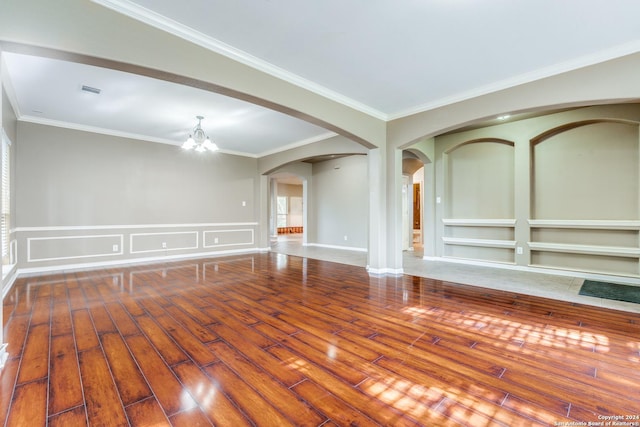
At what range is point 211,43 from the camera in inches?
108

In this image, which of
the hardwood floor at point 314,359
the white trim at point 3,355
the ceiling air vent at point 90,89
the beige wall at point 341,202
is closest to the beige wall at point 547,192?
the hardwood floor at point 314,359

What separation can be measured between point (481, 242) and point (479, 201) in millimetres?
818

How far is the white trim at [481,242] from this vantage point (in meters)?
5.26

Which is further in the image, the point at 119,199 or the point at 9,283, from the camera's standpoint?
the point at 119,199

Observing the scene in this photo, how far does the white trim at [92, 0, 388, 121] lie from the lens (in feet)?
7.43

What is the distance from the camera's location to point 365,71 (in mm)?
3363

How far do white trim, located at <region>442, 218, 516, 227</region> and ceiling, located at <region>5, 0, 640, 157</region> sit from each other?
263 cm

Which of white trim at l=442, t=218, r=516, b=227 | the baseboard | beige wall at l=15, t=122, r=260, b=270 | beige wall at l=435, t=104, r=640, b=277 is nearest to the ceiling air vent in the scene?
beige wall at l=15, t=122, r=260, b=270

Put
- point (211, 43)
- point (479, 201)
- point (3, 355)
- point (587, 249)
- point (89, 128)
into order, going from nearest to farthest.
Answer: point (3, 355) < point (211, 43) < point (587, 249) < point (89, 128) < point (479, 201)

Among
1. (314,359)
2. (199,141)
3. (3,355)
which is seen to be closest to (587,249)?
(314,359)

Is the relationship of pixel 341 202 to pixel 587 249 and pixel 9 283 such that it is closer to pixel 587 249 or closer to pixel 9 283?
pixel 587 249

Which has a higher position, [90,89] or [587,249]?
[90,89]

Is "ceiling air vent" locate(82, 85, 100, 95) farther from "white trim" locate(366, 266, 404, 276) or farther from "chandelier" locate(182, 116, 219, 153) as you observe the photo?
"white trim" locate(366, 266, 404, 276)

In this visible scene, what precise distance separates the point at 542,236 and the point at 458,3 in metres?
4.37
